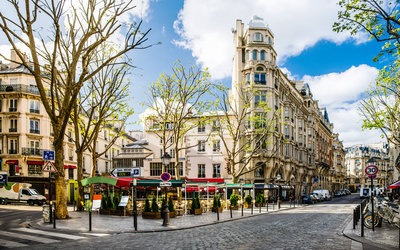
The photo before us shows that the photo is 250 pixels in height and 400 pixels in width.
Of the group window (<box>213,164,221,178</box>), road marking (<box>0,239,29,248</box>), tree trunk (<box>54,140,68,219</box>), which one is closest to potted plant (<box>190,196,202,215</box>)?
tree trunk (<box>54,140,68,219</box>)

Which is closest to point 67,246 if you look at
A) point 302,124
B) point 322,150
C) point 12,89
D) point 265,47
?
point 12,89

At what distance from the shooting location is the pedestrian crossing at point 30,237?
1053 cm

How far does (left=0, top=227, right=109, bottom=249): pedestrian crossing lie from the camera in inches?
415

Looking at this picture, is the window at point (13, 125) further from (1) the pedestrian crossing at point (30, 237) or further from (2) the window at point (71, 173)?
(1) the pedestrian crossing at point (30, 237)

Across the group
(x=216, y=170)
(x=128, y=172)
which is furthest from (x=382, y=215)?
(x=216, y=170)

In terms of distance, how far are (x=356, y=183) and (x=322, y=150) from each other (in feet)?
297

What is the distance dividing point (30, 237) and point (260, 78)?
120ft

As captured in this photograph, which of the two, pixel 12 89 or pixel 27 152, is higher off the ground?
pixel 12 89

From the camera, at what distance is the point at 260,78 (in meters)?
44.2

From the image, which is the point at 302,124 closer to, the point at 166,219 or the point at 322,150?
the point at 322,150

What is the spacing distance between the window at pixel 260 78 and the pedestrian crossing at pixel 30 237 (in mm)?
34581

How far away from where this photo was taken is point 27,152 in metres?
38.8

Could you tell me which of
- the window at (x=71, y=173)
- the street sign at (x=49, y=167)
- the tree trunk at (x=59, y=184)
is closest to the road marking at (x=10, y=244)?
the street sign at (x=49, y=167)

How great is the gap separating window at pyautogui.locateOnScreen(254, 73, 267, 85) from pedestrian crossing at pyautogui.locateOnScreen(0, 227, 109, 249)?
34.6 metres
